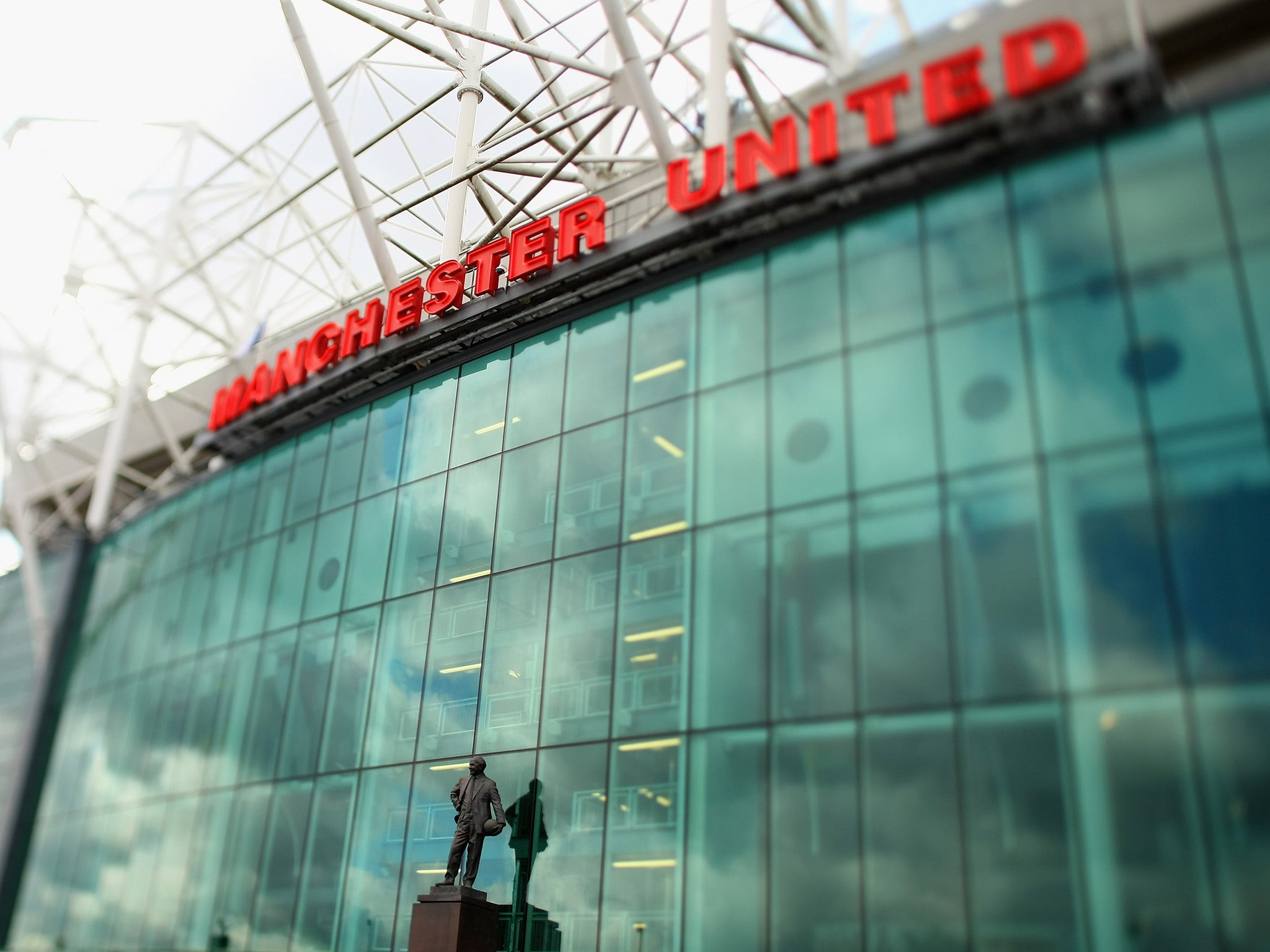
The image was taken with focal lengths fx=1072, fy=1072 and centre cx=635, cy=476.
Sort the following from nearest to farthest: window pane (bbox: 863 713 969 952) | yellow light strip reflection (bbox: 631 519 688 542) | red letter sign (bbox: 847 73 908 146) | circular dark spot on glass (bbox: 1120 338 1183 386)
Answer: window pane (bbox: 863 713 969 952) → circular dark spot on glass (bbox: 1120 338 1183 386) → red letter sign (bbox: 847 73 908 146) → yellow light strip reflection (bbox: 631 519 688 542)

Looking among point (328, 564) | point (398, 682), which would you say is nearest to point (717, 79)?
point (398, 682)

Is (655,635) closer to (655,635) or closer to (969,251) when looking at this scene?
(655,635)

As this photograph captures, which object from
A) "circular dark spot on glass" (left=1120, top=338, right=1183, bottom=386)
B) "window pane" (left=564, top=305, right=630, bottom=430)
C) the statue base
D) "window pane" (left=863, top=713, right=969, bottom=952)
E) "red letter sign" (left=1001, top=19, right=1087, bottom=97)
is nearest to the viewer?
"window pane" (left=863, top=713, right=969, bottom=952)

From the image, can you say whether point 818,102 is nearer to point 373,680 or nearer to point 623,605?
point 623,605

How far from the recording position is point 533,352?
91.1 ft

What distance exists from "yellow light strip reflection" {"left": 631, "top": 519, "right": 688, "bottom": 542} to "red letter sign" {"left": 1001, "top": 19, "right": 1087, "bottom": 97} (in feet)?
34.3

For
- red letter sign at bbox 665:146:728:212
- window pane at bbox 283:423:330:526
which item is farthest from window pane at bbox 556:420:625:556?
window pane at bbox 283:423:330:526

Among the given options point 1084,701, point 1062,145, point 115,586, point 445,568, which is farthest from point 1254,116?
point 115,586

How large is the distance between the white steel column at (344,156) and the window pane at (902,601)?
17.2 metres

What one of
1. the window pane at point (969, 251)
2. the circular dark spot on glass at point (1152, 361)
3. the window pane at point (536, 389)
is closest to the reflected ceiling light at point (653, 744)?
the window pane at point (536, 389)

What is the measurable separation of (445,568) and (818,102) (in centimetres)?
1491

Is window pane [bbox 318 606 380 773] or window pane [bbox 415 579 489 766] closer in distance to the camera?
window pane [bbox 415 579 489 766]

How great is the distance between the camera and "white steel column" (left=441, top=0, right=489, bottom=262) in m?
30.5

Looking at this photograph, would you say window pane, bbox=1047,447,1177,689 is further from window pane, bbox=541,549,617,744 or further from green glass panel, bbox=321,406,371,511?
green glass panel, bbox=321,406,371,511
